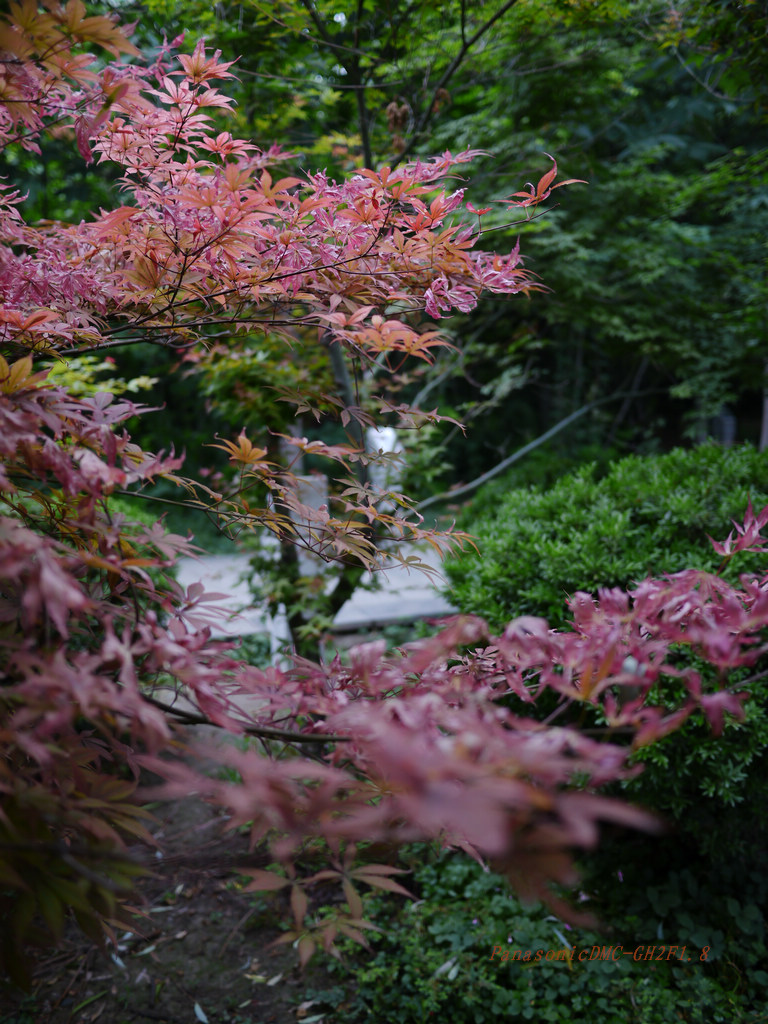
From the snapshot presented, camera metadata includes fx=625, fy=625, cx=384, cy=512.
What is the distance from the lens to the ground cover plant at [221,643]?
565mm

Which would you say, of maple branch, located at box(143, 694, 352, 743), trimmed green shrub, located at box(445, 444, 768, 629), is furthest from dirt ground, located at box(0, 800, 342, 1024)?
trimmed green shrub, located at box(445, 444, 768, 629)

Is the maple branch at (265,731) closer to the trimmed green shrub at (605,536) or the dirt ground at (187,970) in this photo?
the dirt ground at (187,970)

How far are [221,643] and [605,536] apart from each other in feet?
5.91

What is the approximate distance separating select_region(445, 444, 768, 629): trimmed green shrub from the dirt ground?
1.30 meters

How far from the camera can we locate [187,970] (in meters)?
2.05

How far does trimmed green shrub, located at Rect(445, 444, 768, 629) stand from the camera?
219cm

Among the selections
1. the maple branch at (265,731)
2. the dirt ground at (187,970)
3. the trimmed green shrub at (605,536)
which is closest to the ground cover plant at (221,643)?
the maple branch at (265,731)

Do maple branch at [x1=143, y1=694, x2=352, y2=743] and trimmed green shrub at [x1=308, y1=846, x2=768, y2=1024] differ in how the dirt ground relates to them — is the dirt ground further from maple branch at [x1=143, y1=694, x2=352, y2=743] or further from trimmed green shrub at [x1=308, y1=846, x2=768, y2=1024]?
maple branch at [x1=143, y1=694, x2=352, y2=743]

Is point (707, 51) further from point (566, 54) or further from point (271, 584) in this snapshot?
point (271, 584)

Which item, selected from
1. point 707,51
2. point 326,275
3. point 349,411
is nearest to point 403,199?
point 326,275

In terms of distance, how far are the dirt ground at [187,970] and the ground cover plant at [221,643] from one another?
1.06 metres

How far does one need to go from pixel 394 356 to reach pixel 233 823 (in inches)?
171

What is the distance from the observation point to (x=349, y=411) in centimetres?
134

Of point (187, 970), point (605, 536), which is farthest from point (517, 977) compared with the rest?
point (605, 536)
